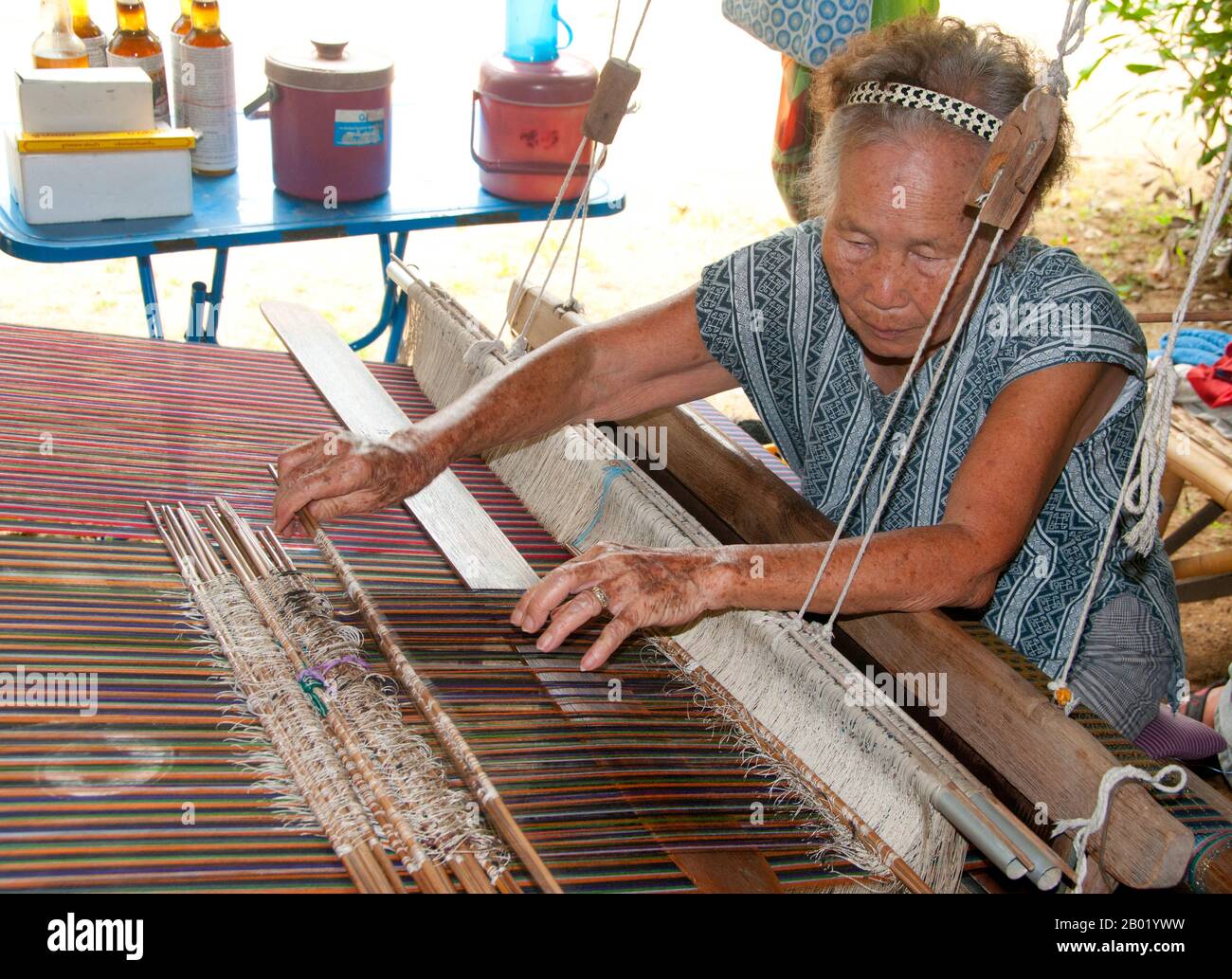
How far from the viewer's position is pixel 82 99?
10.6 feet

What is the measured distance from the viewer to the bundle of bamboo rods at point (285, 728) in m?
1.41

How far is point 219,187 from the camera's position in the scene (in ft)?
12.5

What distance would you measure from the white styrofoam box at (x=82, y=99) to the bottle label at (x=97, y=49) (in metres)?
0.33

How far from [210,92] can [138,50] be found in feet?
0.71

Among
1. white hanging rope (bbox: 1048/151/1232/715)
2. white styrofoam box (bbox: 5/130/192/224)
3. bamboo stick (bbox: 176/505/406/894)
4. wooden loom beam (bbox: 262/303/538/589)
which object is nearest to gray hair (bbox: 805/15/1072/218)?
white hanging rope (bbox: 1048/151/1232/715)

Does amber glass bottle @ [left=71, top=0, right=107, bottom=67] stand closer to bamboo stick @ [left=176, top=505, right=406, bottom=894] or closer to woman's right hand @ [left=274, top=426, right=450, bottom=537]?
woman's right hand @ [left=274, top=426, right=450, bottom=537]

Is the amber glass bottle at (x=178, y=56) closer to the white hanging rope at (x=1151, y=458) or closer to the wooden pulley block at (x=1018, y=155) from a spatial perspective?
the wooden pulley block at (x=1018, y=155)

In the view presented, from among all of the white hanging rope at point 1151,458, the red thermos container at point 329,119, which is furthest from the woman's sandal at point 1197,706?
the red thermos container at point 329,119

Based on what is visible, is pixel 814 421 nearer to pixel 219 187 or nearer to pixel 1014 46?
pixel 1014 46

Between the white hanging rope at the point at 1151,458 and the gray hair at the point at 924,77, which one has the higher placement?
the gray hair at the point at 924,77

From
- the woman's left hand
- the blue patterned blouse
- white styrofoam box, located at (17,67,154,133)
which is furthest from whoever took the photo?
white styrofoam box, located at (17,67,154,133)

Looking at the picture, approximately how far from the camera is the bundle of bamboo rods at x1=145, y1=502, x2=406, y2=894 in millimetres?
1405

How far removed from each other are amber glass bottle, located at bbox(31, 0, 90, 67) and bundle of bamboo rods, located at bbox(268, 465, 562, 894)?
83.4 inches

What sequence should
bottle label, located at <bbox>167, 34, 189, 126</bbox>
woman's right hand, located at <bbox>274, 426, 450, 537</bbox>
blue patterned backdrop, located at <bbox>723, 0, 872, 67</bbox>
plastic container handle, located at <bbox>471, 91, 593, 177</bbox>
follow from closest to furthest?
1. woman's right hand, located at <bbox>274, 426, 450, 537</bbox>
2. blue patterned backdrop, located at <bbox>723, 0, 872, 67</bbox>
3. bottle label, located at <bbox>167, 34, 189, 126</bbox>
4. plastic container handle, located at <bbox>471, 91, 593, 177</bbox>
